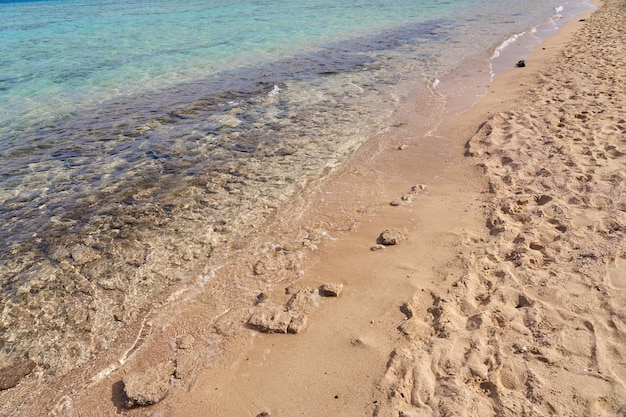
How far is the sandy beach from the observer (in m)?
3.16

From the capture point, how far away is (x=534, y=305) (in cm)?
372

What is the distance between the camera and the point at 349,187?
6.56m

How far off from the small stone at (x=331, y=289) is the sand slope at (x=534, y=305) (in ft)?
2.60

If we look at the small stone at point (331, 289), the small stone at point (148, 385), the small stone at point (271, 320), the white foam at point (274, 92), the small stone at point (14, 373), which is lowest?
the small stone at point (14, 373)

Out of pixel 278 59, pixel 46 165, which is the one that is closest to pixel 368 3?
pixel 278 59

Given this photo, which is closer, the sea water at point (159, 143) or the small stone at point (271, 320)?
the small stone at point (271, 320)

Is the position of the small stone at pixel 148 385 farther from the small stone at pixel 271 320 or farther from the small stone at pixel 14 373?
the small stone at pixel 14 373

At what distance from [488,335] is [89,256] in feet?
15.8

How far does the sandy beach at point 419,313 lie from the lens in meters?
3.16

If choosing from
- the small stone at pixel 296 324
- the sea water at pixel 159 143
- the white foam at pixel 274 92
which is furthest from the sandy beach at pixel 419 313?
the white foam at pixel 274 92

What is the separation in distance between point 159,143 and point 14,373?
5534 mm

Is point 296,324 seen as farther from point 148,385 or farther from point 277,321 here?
point 148,385

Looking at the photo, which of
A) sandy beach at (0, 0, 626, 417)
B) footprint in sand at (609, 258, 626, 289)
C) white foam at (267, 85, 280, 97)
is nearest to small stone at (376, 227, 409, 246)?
sandy beach at (0, 0, 626, 417)

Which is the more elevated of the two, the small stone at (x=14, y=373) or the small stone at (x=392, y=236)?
the small stone at (x=392, y=236)
